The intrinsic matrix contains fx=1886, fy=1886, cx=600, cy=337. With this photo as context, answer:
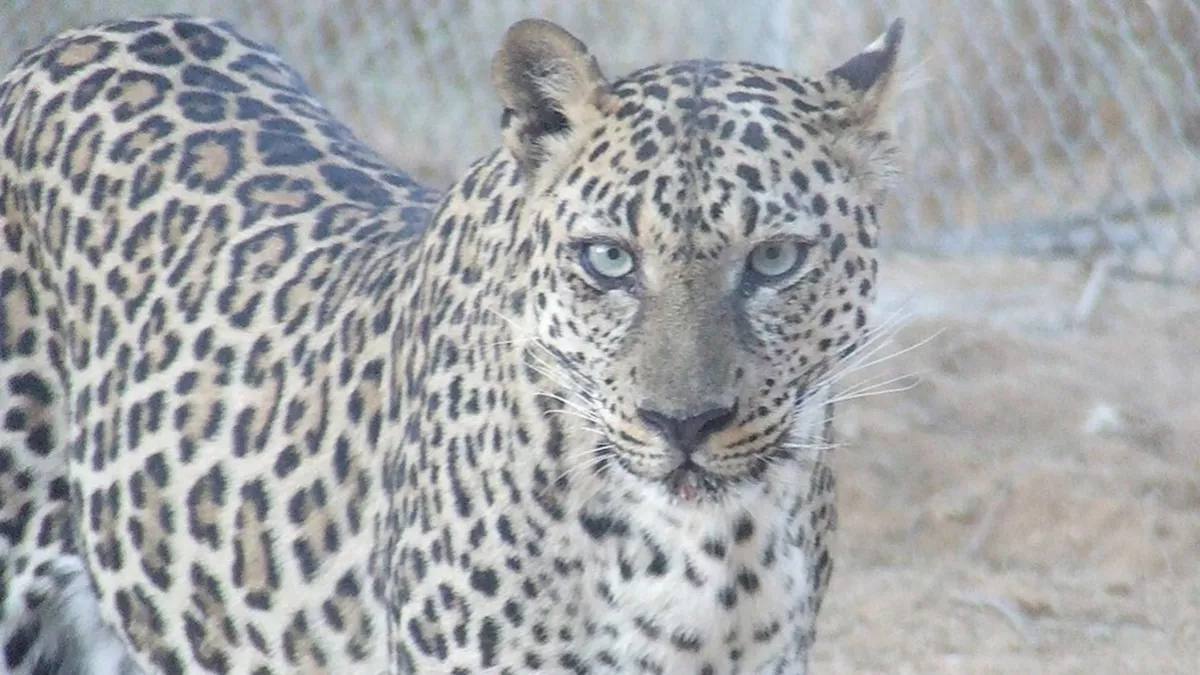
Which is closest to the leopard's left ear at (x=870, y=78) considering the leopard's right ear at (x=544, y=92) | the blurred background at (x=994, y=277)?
the blurred background at (x=994, y=277)

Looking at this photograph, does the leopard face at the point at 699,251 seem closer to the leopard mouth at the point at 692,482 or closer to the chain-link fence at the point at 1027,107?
the leopard mouth at the point at 692,482

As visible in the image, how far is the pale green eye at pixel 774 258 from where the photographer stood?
3.45 m

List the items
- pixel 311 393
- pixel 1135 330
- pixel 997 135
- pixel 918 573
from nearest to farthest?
pixel 311 393 < pixel 918 573 < pixel 1135 330 < pixel 997 135

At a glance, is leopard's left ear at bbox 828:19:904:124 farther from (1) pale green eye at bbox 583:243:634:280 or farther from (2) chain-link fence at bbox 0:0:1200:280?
(2) chain-link fence at bbox 0:0:1200:280

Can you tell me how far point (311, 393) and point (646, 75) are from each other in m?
1.23

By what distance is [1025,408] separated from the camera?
7238 mm

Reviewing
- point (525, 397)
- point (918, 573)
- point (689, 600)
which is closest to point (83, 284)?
point (525, 397)

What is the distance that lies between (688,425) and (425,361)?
2.87 ft

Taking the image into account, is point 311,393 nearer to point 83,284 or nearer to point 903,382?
point 83,284

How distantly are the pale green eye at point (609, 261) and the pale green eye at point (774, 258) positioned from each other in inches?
8.9

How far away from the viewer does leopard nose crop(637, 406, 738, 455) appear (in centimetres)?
333

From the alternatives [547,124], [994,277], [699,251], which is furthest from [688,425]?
[994,277]

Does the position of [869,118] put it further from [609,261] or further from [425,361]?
[425,361]

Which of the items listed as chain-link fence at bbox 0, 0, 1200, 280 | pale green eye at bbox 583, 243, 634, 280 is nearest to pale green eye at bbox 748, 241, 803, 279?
pale green eye at bbox 583, 243, 634, 280
